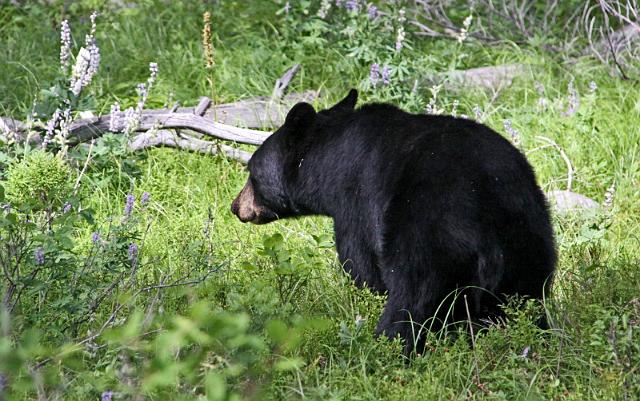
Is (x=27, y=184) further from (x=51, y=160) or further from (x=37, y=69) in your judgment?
(x=37, y=69)

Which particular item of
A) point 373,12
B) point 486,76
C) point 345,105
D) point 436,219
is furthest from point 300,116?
point 486,76

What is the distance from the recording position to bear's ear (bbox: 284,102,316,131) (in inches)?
186

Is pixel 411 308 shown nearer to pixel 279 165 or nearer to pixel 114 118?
pixel 279 165

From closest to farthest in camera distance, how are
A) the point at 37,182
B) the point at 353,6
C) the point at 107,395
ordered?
1. the point at 107,395
2. the point at 37,182
3. the point at 353,6

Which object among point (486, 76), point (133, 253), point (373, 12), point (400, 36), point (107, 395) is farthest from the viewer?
point (486, 76)

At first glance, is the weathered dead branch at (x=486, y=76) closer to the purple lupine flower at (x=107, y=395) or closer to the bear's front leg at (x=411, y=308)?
the bear's front leg at (x=411, y=308)

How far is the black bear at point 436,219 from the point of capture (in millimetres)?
3857

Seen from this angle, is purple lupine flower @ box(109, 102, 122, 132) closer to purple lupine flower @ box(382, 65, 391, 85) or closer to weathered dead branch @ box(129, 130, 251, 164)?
weathered dead branch @ box(129, 130, 251, 164)

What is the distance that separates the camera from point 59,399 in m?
3.44

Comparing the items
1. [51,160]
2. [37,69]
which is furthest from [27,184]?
[37,69]

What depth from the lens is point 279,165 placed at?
501 centimetres

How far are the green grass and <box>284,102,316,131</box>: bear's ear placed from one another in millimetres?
605

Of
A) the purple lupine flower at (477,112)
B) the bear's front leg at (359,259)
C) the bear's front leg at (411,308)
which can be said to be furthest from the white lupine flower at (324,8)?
the bear's front leg at (411,308)

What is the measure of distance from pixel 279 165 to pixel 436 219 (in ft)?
4.43
